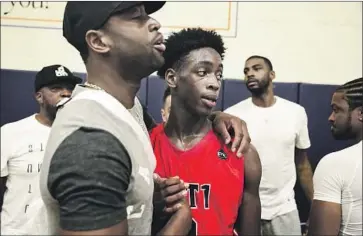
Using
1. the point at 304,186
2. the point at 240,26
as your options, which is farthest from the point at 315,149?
the point at 240,26

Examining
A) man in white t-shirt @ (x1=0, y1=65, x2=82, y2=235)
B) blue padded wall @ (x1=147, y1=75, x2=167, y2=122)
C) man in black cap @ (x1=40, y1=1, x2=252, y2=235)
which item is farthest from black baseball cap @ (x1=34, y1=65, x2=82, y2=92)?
man in black cap @ (x1=40, y1=1, x2=252, y2=235)

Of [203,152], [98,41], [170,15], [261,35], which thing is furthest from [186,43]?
[261,35]

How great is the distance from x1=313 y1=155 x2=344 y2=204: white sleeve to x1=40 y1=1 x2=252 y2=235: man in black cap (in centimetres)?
95

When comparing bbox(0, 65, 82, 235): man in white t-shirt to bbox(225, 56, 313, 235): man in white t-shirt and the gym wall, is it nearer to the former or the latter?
the gym wall

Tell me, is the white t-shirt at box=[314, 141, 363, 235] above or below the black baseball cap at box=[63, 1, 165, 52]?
below

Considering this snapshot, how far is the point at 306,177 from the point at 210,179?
223 cm

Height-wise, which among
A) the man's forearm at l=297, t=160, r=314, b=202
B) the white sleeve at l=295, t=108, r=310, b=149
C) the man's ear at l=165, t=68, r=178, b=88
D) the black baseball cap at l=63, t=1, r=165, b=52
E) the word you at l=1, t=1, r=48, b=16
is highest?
the word you at l=1, t=1, r=48, b=16

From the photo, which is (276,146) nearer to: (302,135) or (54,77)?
(302,135)

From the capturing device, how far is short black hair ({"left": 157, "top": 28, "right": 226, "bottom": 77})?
1.87 meters

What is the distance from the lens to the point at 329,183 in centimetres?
194

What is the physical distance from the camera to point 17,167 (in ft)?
9.45

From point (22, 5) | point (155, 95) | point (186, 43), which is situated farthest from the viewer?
point (22, 5)

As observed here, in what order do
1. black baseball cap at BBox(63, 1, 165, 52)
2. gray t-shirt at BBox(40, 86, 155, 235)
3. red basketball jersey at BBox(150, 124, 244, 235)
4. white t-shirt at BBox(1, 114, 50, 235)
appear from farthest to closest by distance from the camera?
white t-shirt at BBox(1, 114, 50, 235) → red basketball jersey at BBox(150, 124, 244, 235) → black baseball cap at BBox(63, 1, 165, 52) → gray t-shirt at BBox(40, 86, 155, 235)

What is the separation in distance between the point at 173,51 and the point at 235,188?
0.61 m
